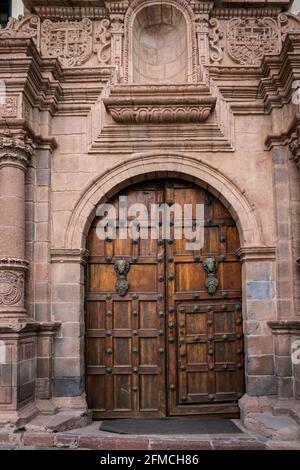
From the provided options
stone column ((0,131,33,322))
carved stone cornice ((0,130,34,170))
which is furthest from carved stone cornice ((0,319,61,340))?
carved stone cornice ((0,130,34,170))

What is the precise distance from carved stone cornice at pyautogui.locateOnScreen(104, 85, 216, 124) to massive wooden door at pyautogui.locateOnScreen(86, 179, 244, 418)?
1.23m

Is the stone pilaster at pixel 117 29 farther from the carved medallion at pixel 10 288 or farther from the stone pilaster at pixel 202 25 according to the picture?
the carved medallion at pixel 10 288

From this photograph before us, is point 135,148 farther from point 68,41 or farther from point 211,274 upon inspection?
point 211,274

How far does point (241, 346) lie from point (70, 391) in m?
2.01

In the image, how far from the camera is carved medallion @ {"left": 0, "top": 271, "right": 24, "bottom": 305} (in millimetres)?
5242

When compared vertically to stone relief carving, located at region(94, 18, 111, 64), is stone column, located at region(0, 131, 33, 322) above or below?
below

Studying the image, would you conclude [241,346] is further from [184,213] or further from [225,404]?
[184,213]

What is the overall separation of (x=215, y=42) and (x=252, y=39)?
1.49 ft

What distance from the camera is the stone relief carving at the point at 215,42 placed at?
6.25 metres

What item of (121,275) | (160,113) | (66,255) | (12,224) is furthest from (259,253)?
(12,224)

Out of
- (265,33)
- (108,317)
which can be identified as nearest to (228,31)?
(265,33)

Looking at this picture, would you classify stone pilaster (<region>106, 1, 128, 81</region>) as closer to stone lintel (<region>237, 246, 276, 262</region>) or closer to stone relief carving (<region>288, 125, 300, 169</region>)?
stone relief carving (<region>288, 125, 300, 169</region>)

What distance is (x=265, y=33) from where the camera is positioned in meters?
6.31
